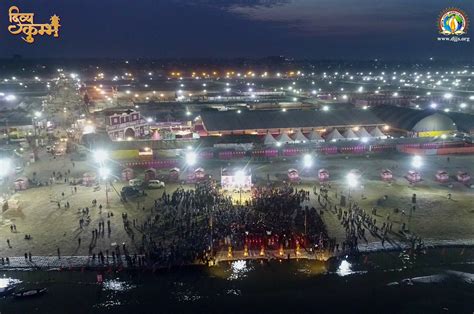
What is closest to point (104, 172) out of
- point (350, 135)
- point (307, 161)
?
point (307, 161)

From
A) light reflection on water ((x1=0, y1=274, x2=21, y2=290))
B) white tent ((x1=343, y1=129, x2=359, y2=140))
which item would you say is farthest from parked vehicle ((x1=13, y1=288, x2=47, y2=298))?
white tent ((x1=343, y1=129, x2=359, y2=140))

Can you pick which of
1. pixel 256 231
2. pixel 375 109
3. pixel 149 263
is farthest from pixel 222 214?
pixel 375 109

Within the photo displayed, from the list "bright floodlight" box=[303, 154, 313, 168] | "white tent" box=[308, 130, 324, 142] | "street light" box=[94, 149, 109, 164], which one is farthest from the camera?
"white tent" box=[308, 130, 324, 142]

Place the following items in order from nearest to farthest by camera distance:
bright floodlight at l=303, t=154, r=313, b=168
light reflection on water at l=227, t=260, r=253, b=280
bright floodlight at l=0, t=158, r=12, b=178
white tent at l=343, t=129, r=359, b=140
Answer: light reflection on water at l=227, t=260, r=253, b=280 < bright floodlight at l=0, t=158, r=12, b=178 < bright floodlight at l=303, t=154, r=313, b=168 < white tent at l=343, t=129, r=359, b=140

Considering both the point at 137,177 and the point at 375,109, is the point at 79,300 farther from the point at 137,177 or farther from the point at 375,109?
the point at 375,109

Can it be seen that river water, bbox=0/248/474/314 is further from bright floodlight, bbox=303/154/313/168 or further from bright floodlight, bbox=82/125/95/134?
bright floodlight, bbox=82/125/95/134

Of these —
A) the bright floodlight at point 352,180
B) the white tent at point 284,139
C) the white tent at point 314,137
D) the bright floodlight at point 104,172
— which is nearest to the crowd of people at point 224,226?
the bright floodlight at point 352,180

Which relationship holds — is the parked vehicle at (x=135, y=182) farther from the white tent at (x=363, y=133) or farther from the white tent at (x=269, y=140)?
the white tent at (x=363, y=133)
